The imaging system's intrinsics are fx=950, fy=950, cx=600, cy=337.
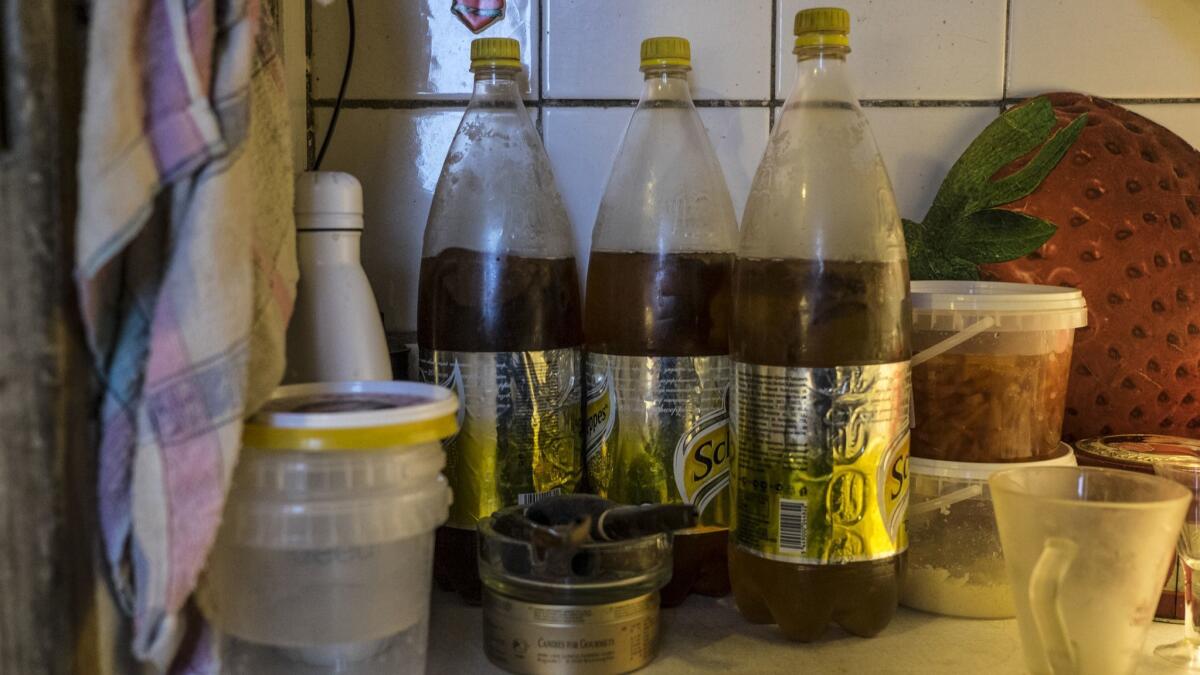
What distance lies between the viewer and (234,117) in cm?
42

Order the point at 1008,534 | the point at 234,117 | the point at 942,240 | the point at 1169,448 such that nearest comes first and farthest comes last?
the point at 234,117 → the point at 1008,534 → the point at 1169,448 → the point at 942,240

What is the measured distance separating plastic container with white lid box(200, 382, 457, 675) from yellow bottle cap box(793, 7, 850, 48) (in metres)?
0.35

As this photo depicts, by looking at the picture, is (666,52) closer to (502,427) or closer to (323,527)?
(502,427)

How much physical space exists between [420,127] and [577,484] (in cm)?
34

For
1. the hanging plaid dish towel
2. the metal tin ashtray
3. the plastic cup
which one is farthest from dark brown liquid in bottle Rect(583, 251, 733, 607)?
the hanging plaid dish towel

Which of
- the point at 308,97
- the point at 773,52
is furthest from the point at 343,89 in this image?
the point at 773,52

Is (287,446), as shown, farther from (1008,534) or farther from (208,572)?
(1008,534)

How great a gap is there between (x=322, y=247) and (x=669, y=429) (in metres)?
0.27

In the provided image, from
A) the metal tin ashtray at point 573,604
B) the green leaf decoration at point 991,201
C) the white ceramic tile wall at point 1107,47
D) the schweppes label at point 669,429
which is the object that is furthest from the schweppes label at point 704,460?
the white ceramic tile wall at point 1107,47

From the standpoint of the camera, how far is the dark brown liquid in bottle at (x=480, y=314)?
2.26 feet

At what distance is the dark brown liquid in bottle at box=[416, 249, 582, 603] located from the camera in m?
0.69

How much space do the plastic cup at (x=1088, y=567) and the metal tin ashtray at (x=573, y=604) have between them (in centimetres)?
21

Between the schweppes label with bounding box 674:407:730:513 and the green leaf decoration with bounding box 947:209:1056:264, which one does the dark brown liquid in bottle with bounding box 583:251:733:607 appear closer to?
the schweppes label with bounding box 674:407:730:513

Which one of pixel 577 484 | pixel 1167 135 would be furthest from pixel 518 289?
pixel 1167 135
